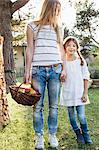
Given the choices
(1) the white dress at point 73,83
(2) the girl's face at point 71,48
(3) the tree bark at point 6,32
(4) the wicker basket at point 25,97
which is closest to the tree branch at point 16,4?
(3) the tree bark at point 6,32

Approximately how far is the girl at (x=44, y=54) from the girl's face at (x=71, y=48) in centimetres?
46

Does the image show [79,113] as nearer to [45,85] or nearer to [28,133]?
[45,85]

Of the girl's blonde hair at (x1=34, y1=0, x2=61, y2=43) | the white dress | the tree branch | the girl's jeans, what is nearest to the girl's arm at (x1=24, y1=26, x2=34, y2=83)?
the girl's blonde hair at (x1=34, y1=0, x2=61, y2=43)

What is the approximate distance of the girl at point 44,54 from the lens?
4.67m

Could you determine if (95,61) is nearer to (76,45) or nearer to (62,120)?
(62,120)

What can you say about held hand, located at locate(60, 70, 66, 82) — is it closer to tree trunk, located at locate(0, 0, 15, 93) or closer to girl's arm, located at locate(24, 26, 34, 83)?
girl's arm, located at locate(24, 26, 34, 83)

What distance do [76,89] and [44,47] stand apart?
80 cm

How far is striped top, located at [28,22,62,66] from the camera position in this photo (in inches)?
184

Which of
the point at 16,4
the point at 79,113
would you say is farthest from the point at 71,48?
the point at 16,4

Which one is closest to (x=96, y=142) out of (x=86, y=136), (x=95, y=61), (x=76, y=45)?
(x=86, y=136)

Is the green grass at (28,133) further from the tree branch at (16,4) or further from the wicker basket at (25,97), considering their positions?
the tree branch at (16,4)

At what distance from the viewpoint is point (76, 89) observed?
17.0ft

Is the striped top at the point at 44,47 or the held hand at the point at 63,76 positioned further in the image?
the held hand at the point at 63,76

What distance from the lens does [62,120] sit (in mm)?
7102
